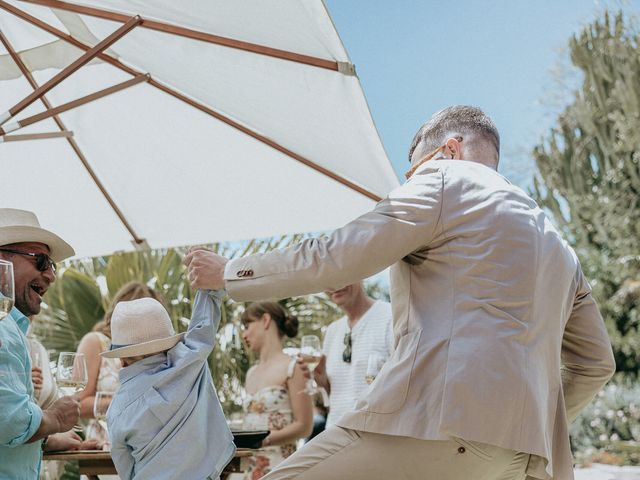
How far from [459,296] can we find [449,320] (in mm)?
76

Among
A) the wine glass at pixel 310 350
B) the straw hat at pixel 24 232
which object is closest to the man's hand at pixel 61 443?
the straw hat at pixel 24 232

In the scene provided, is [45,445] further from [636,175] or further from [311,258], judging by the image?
[636,175]

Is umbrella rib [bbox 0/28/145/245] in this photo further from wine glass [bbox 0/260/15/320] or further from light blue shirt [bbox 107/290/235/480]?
wine glass [bbox 0/260/15/320]

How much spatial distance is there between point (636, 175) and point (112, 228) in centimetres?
A: 2240

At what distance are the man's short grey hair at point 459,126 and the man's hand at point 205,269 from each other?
2.75 feet

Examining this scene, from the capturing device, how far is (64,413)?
130 inches

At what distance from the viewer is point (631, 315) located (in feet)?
76.6

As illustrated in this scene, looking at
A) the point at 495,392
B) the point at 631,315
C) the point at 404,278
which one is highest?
the point at 404,278

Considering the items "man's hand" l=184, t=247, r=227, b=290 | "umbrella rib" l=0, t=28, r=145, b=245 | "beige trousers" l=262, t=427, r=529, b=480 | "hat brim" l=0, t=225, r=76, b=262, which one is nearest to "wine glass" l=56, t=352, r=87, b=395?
"hat brim" l=0, t=225, r=76, b=262

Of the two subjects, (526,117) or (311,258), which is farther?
(526,117)

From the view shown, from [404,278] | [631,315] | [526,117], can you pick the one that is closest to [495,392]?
[404,278]

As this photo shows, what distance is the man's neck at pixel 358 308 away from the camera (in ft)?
17.9

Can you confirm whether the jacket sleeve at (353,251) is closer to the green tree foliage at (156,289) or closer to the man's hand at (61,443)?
the man's hand at (61,443)

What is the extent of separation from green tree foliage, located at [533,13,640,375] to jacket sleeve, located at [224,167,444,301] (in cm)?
2158
